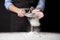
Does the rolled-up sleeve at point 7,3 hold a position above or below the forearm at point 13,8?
above

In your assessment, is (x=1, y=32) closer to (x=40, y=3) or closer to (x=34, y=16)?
(x=34, y=16)

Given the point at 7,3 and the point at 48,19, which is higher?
the point at 7,3

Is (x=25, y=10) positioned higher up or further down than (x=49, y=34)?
higher up

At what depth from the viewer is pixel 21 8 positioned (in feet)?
4.05

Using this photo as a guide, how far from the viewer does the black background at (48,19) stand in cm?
123

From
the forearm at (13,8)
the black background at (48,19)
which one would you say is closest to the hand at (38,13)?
the black background at (48,19)

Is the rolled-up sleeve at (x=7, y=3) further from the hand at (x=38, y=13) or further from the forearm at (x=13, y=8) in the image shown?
the hand at (x=38, y=13)

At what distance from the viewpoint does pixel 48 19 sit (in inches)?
49.1

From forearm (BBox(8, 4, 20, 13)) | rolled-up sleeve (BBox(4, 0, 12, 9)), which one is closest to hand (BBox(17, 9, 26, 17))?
forearm (BBox(8, 4, 20, 13))

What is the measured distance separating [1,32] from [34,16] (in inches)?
14.2

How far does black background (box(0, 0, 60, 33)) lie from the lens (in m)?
1.23

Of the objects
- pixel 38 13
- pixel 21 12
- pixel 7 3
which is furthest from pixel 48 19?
pixel 7 3

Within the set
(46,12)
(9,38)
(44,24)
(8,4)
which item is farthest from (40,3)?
(9,38)

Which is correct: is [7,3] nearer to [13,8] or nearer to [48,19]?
[13,8]
